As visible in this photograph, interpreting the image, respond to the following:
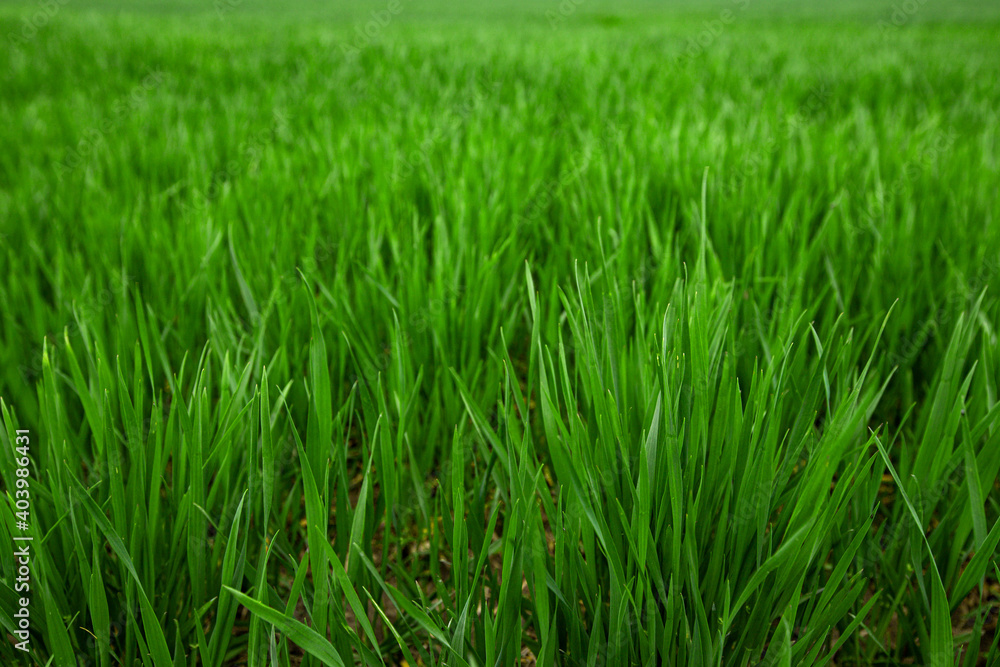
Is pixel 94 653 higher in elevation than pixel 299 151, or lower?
lower

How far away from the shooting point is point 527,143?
2170mm

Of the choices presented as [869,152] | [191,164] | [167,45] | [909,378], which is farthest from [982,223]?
[167,45]

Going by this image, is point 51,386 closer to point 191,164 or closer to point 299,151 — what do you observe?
point 191,164

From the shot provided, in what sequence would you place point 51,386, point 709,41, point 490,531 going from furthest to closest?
point 709,41
point 51,386
point 490,531

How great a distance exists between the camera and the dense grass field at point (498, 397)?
62 cm

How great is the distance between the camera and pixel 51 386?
72 cm

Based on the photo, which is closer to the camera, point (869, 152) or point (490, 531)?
point (490, 531)

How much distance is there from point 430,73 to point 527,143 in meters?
2.16

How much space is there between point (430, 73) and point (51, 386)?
3697 millimetres

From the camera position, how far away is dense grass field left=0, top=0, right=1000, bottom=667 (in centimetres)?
62

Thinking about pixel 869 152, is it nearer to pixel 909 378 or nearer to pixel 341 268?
pixel 909 378

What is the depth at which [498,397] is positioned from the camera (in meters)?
1.00

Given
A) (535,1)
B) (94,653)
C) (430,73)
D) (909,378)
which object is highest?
(535,1)

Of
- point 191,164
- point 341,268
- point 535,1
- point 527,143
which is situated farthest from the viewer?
point 535,1
